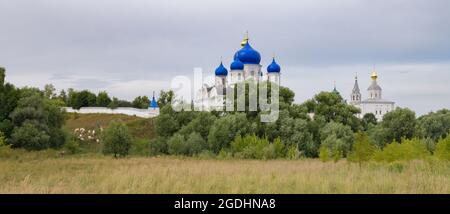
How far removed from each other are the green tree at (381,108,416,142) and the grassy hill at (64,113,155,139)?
80.3ft

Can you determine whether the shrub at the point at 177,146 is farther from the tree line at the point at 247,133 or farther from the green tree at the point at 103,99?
the green tree at the point at 103,99

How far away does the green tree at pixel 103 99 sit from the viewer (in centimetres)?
8744

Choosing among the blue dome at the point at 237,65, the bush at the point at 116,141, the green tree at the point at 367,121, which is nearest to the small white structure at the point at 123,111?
the blue dome at the point at 237,65

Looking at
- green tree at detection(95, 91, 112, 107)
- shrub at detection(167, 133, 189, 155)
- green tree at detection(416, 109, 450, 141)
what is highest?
green tree at detection(95, 91, 112, 107)

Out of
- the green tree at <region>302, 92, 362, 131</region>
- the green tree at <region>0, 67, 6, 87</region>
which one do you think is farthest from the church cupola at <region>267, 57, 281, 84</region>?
the green tree at <region>0, 67, 6, 87</region>

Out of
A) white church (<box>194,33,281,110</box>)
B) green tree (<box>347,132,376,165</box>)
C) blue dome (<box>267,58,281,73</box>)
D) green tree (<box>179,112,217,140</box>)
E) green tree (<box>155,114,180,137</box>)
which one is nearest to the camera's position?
green tree (<box>347,132,376,165</box>)

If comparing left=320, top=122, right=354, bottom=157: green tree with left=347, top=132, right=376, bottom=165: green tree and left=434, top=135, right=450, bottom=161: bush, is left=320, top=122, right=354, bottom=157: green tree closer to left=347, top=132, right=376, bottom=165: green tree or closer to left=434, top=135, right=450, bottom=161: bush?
left=434, top=135, right=450, bottom=161: bush

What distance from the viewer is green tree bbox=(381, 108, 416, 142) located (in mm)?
50031

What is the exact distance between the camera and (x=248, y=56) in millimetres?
67062

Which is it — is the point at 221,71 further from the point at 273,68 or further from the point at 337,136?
the point at 337,136

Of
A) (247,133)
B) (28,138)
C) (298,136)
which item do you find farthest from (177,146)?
(28,138)

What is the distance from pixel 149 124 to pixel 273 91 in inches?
A: 1016

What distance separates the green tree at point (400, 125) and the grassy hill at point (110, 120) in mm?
24472
